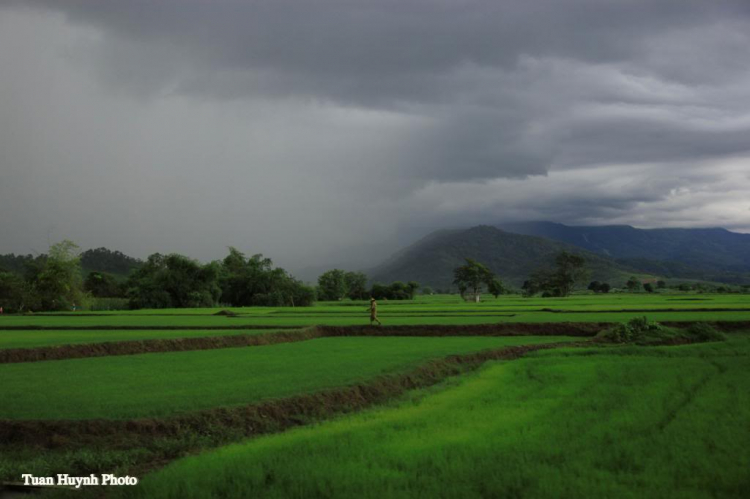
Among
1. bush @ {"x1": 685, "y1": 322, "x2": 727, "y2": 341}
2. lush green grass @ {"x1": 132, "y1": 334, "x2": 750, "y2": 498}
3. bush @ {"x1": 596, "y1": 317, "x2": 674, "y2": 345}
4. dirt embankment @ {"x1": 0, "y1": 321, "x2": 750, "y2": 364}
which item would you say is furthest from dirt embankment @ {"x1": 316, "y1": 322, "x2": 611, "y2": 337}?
lush green grass @ {"x1": 132, "y1": 334, "x2": 750, "y2": 498}

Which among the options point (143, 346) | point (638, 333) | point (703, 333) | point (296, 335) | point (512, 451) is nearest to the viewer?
point (512, 451)

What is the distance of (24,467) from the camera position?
29.1 ft

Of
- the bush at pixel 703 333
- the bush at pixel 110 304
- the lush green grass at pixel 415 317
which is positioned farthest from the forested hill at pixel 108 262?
the bush at pixel 703 333

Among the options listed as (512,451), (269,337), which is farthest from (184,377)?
(269,337)

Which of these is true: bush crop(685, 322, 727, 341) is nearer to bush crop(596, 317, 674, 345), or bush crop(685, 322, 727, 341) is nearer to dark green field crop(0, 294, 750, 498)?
bush crop(596, 317, 674, 345)

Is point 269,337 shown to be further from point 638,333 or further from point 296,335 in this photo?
point 638,333

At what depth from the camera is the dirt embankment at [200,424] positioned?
10.1 m

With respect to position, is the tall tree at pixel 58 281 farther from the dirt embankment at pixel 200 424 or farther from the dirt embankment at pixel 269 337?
the dirt embankment at pixel 200 424

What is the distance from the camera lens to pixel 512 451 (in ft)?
27.8

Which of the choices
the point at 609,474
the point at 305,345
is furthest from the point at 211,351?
the point at 609,474

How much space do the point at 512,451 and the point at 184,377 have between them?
10164mm

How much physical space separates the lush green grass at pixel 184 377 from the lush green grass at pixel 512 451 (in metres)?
2.57

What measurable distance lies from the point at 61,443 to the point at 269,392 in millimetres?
4342

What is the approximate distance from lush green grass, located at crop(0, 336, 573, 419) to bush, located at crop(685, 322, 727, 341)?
34.8 feet
